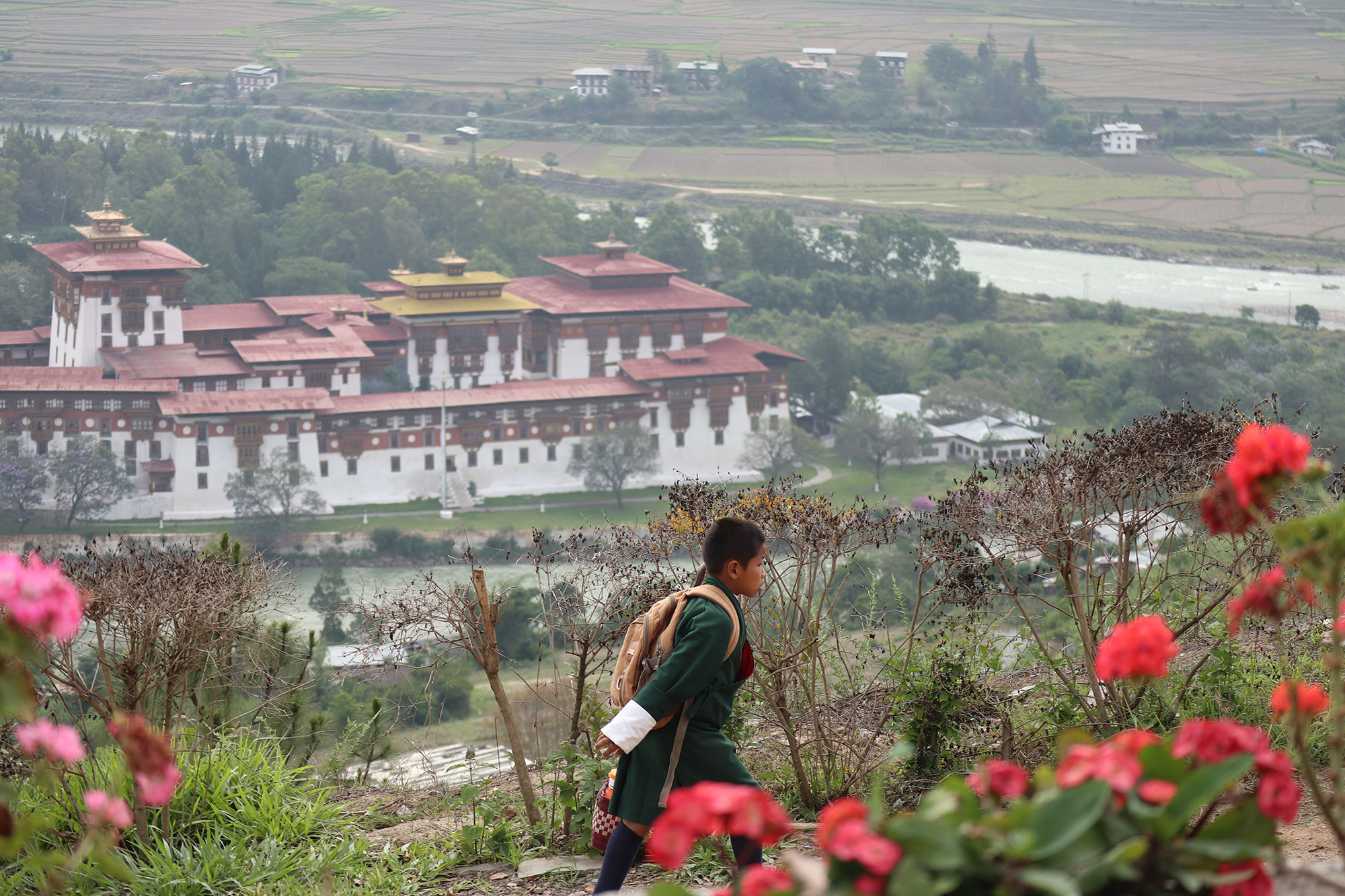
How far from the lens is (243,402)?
2344 cm

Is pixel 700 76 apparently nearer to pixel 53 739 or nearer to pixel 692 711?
pixel 692 711

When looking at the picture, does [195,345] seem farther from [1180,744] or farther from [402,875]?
[1180,744]

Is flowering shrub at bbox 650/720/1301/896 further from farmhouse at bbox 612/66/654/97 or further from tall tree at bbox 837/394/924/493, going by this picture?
farmhouse at bbox 612/66/654/97

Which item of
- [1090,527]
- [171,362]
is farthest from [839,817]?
[171,362]

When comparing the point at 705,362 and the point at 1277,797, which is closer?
the point at 1277,797

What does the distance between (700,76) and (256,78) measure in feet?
65.5

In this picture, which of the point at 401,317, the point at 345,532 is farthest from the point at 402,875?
the point at 401,317

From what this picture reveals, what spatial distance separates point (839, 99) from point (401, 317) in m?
35.8

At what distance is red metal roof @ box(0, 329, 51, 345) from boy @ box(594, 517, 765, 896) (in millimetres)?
29828

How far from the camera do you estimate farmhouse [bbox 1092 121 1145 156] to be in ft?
182

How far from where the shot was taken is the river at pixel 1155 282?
41.0 m

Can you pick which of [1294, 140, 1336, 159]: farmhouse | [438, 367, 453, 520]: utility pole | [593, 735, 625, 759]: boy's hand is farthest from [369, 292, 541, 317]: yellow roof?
[1294, 140, 1336, 159]: farmhouse

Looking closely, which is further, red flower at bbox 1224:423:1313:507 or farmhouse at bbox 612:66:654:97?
farmhouse at bbox 612:66:654:97

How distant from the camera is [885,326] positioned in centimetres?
3591
